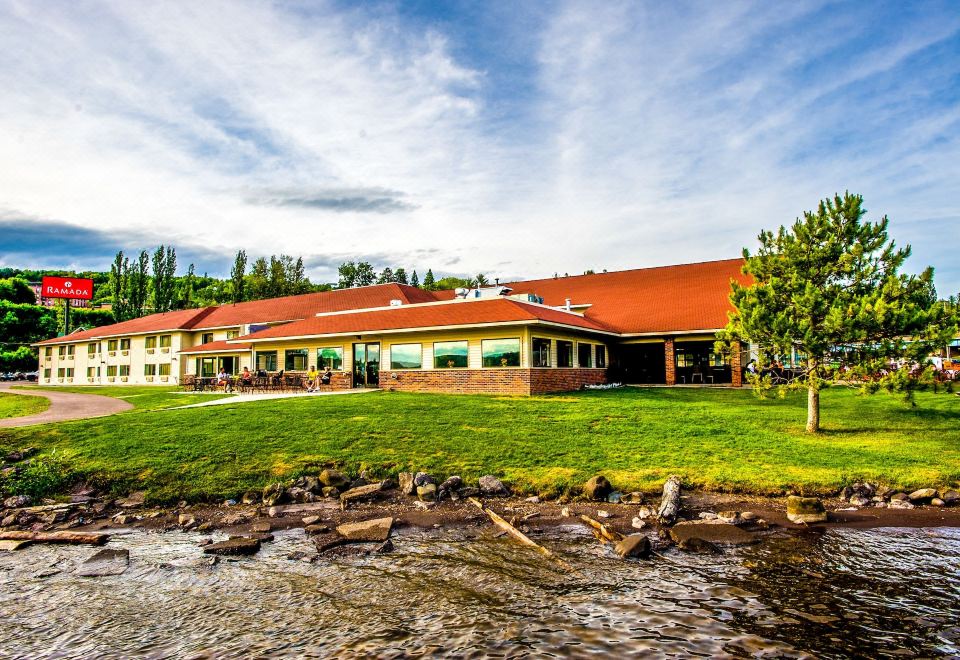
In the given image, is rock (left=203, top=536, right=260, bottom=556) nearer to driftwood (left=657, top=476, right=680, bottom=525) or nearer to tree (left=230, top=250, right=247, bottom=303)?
driftwood (left=657, top=476, right=680, bottom=525)

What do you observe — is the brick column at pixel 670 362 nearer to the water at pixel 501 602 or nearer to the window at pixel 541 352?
the window at pixel 541 352

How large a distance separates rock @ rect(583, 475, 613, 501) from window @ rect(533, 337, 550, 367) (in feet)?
41.0

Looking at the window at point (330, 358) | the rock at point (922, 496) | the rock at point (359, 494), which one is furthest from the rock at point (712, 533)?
the window at point (330, 358)

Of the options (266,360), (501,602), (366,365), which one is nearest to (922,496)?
(501,602)

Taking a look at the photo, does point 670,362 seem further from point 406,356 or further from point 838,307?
point 838,307

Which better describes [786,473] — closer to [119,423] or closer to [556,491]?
[556,491]

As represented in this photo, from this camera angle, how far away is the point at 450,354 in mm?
24047

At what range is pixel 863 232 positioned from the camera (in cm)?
→ 1348

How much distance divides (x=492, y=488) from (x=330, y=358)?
62.5ft

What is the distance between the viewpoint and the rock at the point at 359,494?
10156mm

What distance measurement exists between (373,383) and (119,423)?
11.9 meters

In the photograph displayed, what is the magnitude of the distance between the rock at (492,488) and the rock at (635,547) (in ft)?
9.92

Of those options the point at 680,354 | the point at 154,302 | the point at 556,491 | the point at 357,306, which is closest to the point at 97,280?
the point at 154,302

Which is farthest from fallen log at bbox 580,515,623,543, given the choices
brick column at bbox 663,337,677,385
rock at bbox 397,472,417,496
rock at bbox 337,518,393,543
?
brick column at bbox 663,337,677,385
